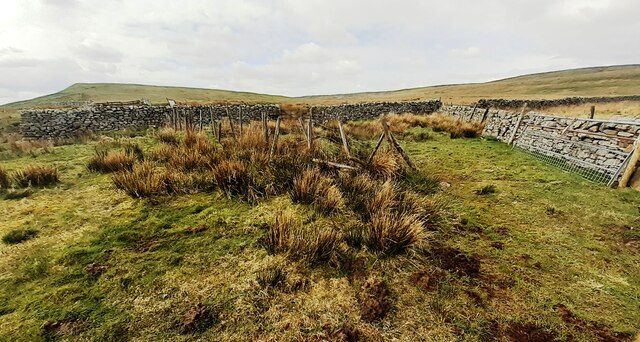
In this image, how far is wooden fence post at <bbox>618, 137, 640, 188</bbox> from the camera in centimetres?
720

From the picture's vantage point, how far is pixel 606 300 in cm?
376

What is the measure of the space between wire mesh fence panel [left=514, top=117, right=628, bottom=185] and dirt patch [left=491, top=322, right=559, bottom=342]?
6565 mm

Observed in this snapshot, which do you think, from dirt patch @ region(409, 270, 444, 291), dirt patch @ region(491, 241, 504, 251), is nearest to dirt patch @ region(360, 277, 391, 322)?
dirt patch @ region(409, 270, 444, 291)

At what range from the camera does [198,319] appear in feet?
10.9

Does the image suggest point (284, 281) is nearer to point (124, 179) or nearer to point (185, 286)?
point (185, 286)

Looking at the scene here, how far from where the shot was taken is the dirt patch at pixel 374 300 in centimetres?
346

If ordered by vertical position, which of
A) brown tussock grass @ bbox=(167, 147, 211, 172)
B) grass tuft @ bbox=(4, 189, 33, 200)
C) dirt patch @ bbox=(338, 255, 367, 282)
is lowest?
dirt patch @ bbox=(338, 255, 367, 282)

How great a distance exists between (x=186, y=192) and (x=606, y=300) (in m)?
7.06

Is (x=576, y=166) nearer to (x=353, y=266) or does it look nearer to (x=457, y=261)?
(x=457, y=261)

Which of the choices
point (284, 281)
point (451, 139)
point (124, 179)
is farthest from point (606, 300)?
point (451, 139)

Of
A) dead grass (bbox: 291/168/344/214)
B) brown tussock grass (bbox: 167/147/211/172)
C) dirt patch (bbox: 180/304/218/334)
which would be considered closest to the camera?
dirt patch (bbox: 180/304/218/334)

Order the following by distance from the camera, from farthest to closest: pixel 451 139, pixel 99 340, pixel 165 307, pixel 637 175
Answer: pixel 451 139 < pixel 637 175 < pixel 165 307 < pixel 99 340

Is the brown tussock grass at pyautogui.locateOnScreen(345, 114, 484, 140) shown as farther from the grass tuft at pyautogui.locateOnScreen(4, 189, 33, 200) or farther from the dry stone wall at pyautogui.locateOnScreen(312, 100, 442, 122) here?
the grass tuft at pyautogui.locateOnScreen(4, 189, 33, 200)

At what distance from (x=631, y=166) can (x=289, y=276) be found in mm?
8424
